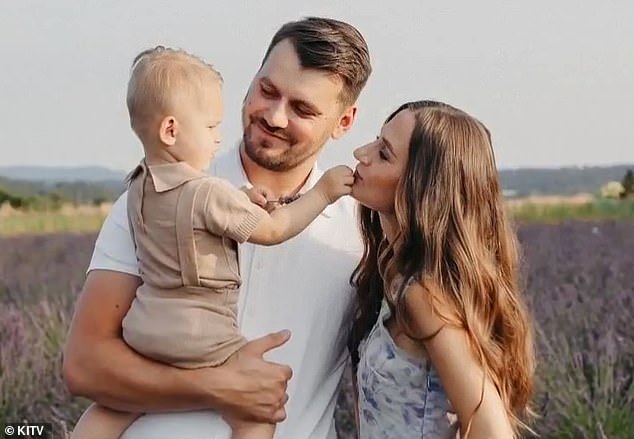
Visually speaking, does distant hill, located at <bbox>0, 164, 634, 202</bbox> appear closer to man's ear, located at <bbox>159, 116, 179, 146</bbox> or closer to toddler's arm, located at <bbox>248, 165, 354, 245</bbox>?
toddler's arm, located at <bbox>248, 165, 354, 245</bbox>

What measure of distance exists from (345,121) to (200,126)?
52 centimetres

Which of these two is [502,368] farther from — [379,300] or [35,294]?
[35,294]

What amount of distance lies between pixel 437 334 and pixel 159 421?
1.96 feet

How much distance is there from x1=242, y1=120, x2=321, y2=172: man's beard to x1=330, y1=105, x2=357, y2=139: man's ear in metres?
0.11

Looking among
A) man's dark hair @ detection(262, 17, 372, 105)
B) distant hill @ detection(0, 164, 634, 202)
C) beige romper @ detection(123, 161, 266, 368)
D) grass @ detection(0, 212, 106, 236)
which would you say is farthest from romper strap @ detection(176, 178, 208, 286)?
grass @ detection(0, 212, 106, 236)

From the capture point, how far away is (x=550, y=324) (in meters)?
4.19

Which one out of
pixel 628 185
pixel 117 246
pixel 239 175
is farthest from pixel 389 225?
pixel 628 185

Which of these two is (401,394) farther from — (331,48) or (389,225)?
(331,48)

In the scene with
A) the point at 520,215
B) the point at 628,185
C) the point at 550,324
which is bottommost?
the point at 550,324

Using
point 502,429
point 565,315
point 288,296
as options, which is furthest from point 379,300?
point 565,315

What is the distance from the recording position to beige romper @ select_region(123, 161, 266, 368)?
221 centimetres

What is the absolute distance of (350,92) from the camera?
2.64 meters

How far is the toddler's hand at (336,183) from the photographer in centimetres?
237

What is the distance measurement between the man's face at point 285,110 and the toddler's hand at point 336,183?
18cm
